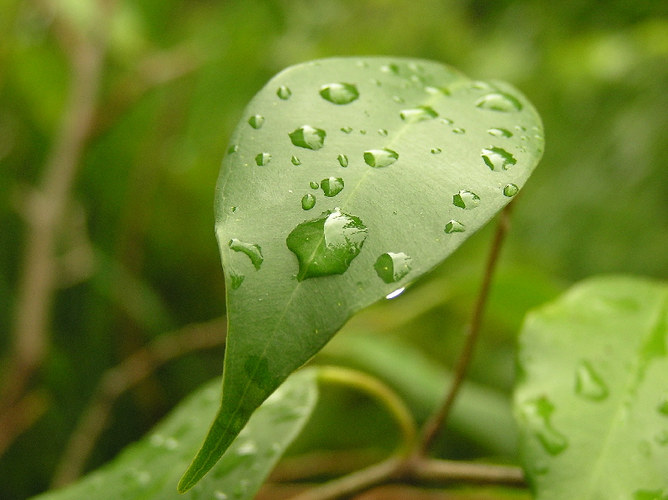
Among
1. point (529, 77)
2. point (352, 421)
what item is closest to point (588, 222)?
point (529, 77)

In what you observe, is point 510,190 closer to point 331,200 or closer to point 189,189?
point 331,200

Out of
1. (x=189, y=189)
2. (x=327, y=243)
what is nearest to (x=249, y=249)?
(x=327, y=243)

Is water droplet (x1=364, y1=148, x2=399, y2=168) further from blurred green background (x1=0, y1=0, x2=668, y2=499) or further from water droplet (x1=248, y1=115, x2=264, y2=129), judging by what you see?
blurred green background (x1=0, y1=0, x2=668, y2=499)

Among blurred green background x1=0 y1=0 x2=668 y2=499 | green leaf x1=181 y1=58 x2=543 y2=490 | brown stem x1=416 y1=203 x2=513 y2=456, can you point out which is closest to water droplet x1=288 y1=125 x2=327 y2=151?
green leaf x1=181 y1=58 x2=543 y2=490

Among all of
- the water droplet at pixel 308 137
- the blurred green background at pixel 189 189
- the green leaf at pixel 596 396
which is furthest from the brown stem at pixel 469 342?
the blurred green background at pixel 189 189

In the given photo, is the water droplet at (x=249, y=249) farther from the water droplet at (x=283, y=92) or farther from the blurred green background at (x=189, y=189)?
the blurred green background at (x=189, y=189)

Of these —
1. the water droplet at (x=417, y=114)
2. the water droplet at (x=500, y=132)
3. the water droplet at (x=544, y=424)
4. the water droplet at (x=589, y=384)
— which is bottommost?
the water droplet at (x=544, y=424)

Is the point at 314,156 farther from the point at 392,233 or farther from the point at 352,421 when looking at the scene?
the point at 352,421

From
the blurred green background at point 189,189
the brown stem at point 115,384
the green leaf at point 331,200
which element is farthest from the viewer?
the blurred green background at point 189,189
